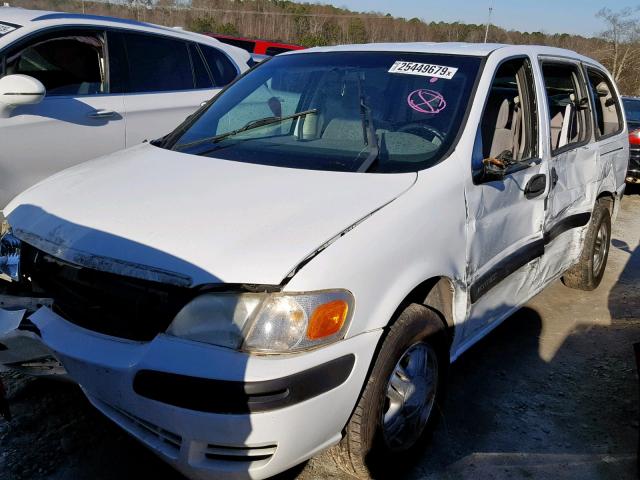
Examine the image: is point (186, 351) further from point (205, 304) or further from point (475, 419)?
point (475, 419)

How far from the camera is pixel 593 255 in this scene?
473 centimetres

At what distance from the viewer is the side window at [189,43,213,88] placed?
5.45 meters

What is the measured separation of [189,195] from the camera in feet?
7.94

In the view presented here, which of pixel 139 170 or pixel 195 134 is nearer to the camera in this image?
pixel 139 170

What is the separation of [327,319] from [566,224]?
2442 millimetres

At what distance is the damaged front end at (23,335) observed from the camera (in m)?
2.19

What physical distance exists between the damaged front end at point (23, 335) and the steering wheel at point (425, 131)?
1.73 meters

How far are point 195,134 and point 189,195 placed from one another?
0.95 metres

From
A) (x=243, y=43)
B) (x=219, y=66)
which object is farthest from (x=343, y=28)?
(x=219, y=66)

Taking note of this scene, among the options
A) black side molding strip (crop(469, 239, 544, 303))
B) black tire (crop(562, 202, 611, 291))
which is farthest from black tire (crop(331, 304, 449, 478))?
black tire (crop(562, 202, 611, 291))

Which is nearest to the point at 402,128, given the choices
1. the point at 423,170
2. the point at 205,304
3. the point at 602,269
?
the point at 423,170

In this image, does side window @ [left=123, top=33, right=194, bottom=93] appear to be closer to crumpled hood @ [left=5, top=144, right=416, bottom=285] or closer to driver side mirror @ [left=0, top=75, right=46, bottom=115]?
driver side mirror @ [left=0, top=75, right=46, bottom=115]

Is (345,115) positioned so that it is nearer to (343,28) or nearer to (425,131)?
(425,131)

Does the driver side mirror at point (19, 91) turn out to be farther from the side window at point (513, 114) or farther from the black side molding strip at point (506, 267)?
the black side molding strip at point (506, 267)
